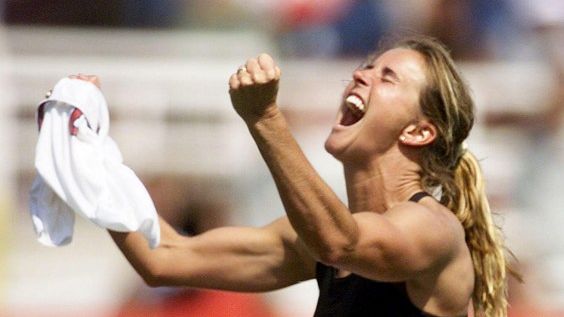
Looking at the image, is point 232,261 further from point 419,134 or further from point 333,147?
point 419,134

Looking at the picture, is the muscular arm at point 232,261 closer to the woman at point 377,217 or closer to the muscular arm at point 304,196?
the woman at point 377,217

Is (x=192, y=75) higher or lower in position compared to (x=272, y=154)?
lower

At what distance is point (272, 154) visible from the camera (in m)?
3.04

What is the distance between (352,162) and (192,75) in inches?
108

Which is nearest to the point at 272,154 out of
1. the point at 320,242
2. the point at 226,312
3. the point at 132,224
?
the point at 320,242

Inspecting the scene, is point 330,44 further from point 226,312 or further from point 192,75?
point 226,312

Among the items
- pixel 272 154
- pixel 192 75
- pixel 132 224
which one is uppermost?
pixel 272 154

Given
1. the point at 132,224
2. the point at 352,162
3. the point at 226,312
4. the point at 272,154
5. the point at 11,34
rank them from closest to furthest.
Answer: the point at 272,154, the point at 132,224, the point at 352,162, the point at 226,312, the point at 11,34

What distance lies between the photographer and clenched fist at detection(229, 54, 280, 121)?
9.83 feet

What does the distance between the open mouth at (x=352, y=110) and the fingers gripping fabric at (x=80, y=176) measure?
0.52 metres

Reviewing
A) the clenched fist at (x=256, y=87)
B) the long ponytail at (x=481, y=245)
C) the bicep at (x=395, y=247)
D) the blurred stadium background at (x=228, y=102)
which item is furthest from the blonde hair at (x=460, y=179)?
the blurred stadium background at (x=228, y=102)

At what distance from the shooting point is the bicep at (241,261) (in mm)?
3828

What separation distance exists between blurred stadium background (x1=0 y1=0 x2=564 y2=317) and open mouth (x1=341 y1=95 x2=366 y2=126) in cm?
245

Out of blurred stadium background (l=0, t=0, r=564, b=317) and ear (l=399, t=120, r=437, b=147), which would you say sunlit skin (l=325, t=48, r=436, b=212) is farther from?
blurred stadium background (l=0, t=0, r=564, b=317)
